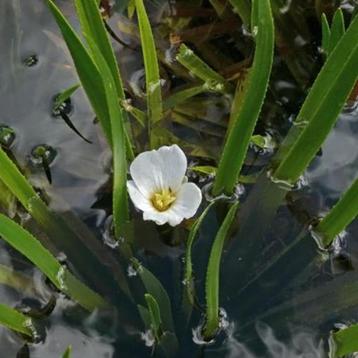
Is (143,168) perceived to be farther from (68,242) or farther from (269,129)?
(269,129)

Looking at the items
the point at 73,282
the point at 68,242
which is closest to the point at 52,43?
the point at 68,242

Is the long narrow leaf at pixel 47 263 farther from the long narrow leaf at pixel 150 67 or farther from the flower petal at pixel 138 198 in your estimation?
the long narrow leaf at pixel 150 67

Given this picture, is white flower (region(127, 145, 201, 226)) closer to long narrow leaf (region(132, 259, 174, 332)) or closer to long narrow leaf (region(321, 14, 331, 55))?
long narrow leaf (region(132, 259, 174, 332))

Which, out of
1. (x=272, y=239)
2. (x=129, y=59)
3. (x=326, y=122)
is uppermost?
(x=326, y=122)

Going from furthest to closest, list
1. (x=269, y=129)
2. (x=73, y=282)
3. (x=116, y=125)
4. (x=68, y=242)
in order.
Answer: (x=269, y=129)
(x=68, y=242)
(x=73, y=282)
(x=116, y=125)

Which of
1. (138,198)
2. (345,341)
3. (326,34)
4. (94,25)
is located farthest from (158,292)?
(326,34)

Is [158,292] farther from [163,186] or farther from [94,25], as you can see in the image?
[94,25]

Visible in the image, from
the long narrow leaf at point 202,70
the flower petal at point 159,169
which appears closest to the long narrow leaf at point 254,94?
the flower petal at point 159,169

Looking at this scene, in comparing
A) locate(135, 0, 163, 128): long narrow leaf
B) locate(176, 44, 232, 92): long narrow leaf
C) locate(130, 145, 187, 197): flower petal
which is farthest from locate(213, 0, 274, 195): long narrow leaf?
locate(176, 44, 232, 92): long narrow leaf
